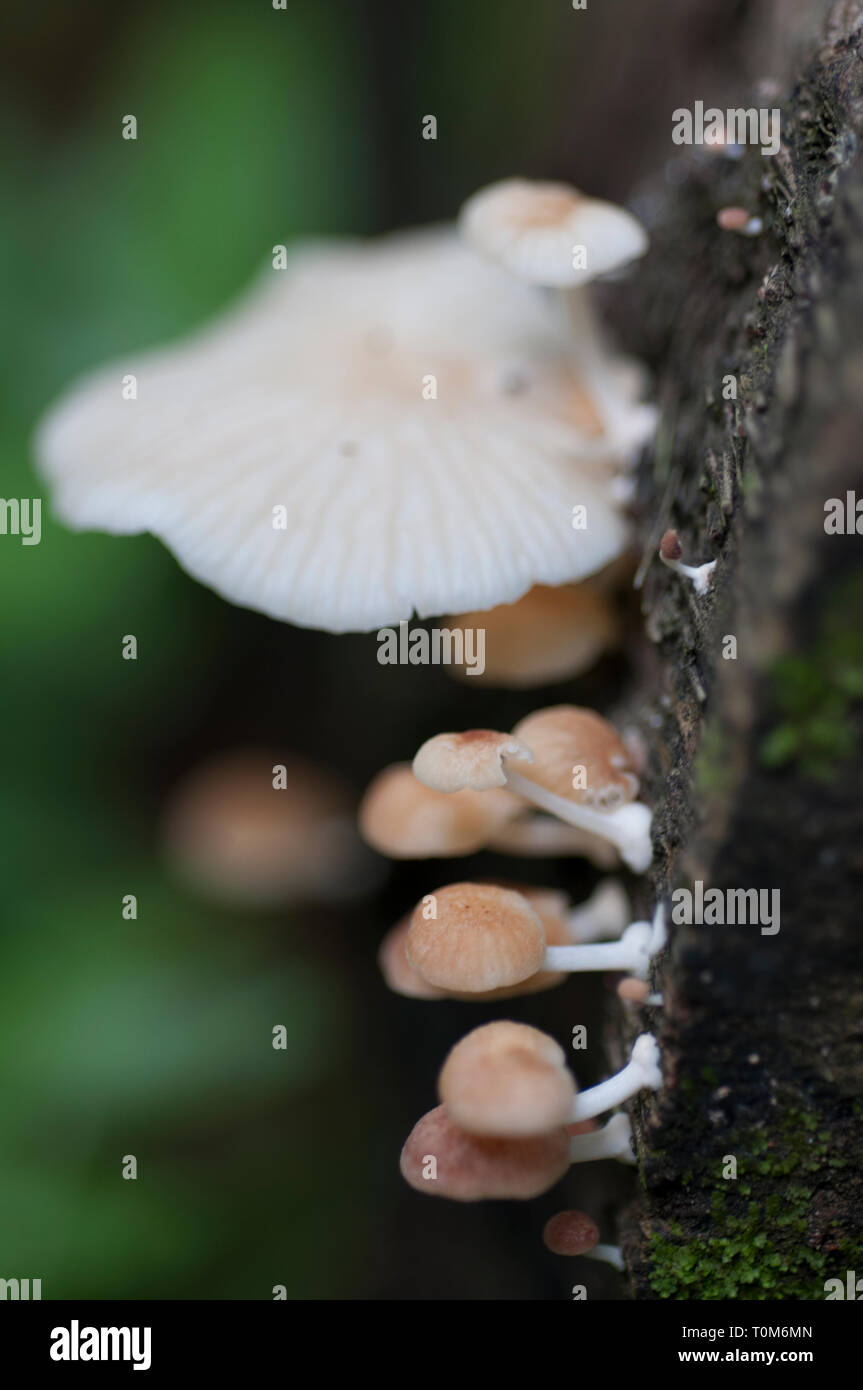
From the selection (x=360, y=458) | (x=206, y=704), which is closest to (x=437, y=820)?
(x=360, y=458)

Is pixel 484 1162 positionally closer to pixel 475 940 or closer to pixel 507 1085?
pixel 507 1085

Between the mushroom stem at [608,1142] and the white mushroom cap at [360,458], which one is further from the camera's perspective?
the white mushroom cap at [360,458]

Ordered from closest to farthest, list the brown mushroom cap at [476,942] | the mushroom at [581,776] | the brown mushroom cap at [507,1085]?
the brown mushroom cap at [507,1085], the brown mushroom cap at [476,942], the mushroom at [581,776]

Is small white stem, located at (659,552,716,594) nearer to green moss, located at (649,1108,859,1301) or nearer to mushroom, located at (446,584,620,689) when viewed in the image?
mushroom, located at (446,584,620,689)

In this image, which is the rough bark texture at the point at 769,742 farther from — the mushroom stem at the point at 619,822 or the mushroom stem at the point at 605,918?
the mushroom stem at the point at 605,918

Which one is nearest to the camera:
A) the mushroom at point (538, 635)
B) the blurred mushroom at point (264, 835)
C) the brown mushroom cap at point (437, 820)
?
the brown mushroom cap at point (437, 820)

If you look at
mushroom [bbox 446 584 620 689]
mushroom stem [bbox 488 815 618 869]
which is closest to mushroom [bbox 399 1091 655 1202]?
mushroom stem [bbox 488 815 618 869]

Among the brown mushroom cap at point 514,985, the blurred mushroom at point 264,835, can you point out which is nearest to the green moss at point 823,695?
the brown mushroom cap at point 514,985
